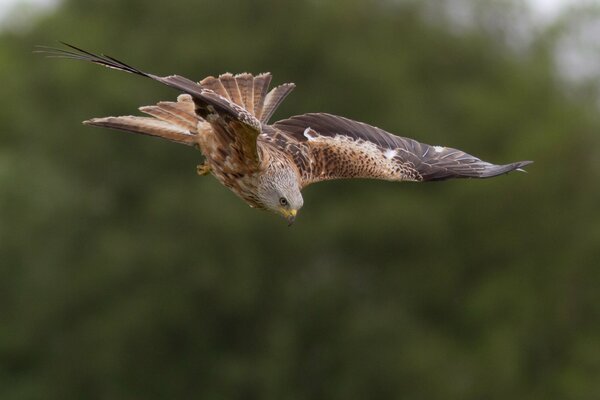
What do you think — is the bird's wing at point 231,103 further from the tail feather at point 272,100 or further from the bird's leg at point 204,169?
the bird's leg at point 204,169

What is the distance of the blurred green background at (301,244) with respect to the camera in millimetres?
27484

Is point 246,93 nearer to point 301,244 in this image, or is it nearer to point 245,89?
point 245,89

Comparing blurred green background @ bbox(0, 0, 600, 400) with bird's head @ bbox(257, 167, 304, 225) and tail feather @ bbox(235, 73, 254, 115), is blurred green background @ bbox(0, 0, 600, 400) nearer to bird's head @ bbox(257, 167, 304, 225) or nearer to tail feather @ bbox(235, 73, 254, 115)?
tail feather @ bbox(235, 73, 254, 115)

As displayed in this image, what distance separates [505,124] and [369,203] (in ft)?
12.5

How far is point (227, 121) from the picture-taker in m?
11.7

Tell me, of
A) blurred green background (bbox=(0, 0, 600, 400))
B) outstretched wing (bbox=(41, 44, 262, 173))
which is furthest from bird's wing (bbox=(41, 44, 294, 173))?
blurred green background (bbox=(0, 0, 600, 400))

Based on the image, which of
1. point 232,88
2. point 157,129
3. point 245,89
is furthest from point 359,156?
point 157,129

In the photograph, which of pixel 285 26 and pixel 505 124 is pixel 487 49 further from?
pixel 285 26

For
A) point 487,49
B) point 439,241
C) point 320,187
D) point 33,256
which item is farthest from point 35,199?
point 487,49

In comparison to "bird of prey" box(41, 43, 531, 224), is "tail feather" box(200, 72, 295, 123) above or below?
above

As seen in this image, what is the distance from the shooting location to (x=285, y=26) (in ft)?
98.3

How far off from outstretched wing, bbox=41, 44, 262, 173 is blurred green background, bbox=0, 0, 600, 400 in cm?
1486

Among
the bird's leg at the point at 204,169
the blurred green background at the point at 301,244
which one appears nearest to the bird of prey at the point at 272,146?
the bird's leg at the point at 204,169

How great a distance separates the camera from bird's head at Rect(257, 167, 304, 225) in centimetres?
1205
